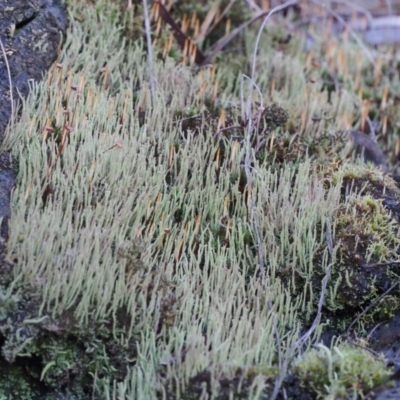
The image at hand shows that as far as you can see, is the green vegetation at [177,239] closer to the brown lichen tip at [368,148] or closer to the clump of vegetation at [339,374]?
the clump of vegetation at [339,374]

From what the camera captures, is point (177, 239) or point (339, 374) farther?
point (177, 239)

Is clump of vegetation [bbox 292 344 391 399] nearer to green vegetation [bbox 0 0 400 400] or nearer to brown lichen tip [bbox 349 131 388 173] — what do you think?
green vegetation [bbox 0 0 400 400]

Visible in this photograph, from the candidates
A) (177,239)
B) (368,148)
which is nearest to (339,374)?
(177,239)

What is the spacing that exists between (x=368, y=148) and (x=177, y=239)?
2.21 m

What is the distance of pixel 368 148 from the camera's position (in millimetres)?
4855

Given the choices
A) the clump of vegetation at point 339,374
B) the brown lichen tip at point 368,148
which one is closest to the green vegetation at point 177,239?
the clump of vegetation at point 339,374

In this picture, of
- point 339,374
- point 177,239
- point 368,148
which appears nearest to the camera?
point 339,374

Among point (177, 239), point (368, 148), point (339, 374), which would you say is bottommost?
point (339, 374)

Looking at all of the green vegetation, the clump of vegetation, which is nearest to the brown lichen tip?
the green vegetation

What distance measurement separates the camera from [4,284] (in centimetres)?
286

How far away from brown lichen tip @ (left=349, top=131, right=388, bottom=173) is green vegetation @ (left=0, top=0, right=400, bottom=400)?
16 cm

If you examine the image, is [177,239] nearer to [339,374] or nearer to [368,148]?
[339,374]

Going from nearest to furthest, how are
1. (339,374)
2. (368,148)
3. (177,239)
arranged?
1. (339,374)
2. (177,239)
3. (368,148)

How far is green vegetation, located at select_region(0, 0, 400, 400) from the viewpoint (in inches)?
110
